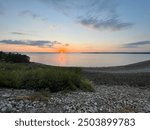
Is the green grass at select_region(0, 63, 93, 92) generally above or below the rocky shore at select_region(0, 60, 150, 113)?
above

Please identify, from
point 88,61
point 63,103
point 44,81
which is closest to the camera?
point 63,103

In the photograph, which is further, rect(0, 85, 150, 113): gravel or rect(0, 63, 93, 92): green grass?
rect(0, 63, 93, 92): green grass

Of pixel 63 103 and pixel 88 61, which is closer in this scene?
pixel 63 103

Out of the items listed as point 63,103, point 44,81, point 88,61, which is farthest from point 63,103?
point 88,61

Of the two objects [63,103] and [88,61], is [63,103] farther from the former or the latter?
[88,61]

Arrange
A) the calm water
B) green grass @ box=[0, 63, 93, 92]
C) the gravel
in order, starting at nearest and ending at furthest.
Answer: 1. the gravel
2. green grass @ box=[0, 63, 93, 92]
3. the calm water

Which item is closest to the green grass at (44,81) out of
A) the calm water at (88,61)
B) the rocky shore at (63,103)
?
the rocky shore at (63,103)

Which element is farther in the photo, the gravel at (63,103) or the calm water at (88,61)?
the calm water at (88,61)

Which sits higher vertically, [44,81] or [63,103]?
[44,81]

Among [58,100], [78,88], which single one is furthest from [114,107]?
[78,88]

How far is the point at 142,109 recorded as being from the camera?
8.23m

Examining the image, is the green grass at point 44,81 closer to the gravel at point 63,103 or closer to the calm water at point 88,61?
the gravel at point 63,103

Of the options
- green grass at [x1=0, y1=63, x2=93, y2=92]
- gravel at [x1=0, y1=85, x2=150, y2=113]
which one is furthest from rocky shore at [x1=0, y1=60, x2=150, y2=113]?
green grass at [x1=0, y1=63, x2=93, y2=92]

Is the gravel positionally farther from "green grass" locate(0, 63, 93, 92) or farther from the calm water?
the calm water
